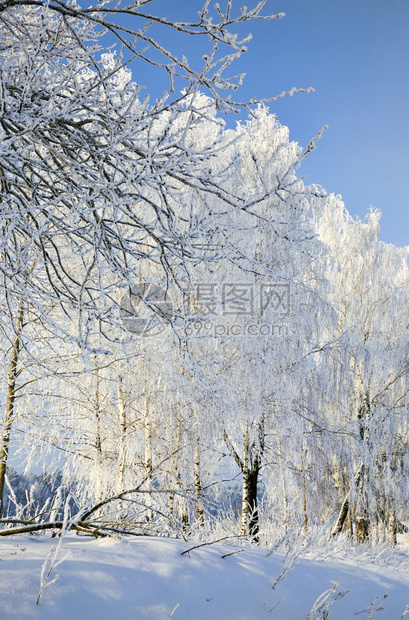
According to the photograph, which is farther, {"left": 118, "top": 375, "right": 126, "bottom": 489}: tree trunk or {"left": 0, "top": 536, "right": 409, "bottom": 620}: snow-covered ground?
{"left": 118, "top": 375, "right": 126, "bottom": 489}: tree trunk

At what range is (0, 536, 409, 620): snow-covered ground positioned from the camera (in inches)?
55.6

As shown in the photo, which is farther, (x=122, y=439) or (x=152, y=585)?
(x=122, y=439)

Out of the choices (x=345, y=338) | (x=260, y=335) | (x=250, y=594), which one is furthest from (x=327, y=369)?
(x=250, y=594)

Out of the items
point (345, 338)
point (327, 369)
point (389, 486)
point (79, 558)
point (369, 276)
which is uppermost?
point (369, 276)

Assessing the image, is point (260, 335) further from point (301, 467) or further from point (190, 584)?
point (190, 584)

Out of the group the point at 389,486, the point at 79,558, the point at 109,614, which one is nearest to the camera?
the point at 109,614

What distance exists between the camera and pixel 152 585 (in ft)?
5.40

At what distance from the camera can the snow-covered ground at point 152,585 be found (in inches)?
55.6

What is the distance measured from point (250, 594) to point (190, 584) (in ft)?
1.06

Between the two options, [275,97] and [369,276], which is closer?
[275,97]

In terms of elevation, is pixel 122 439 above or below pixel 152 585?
above

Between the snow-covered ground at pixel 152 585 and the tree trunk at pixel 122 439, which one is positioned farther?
the tree trunk at pixel 122 439

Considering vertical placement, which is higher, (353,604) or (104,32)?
(104,32)

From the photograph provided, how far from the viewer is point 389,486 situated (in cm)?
898
